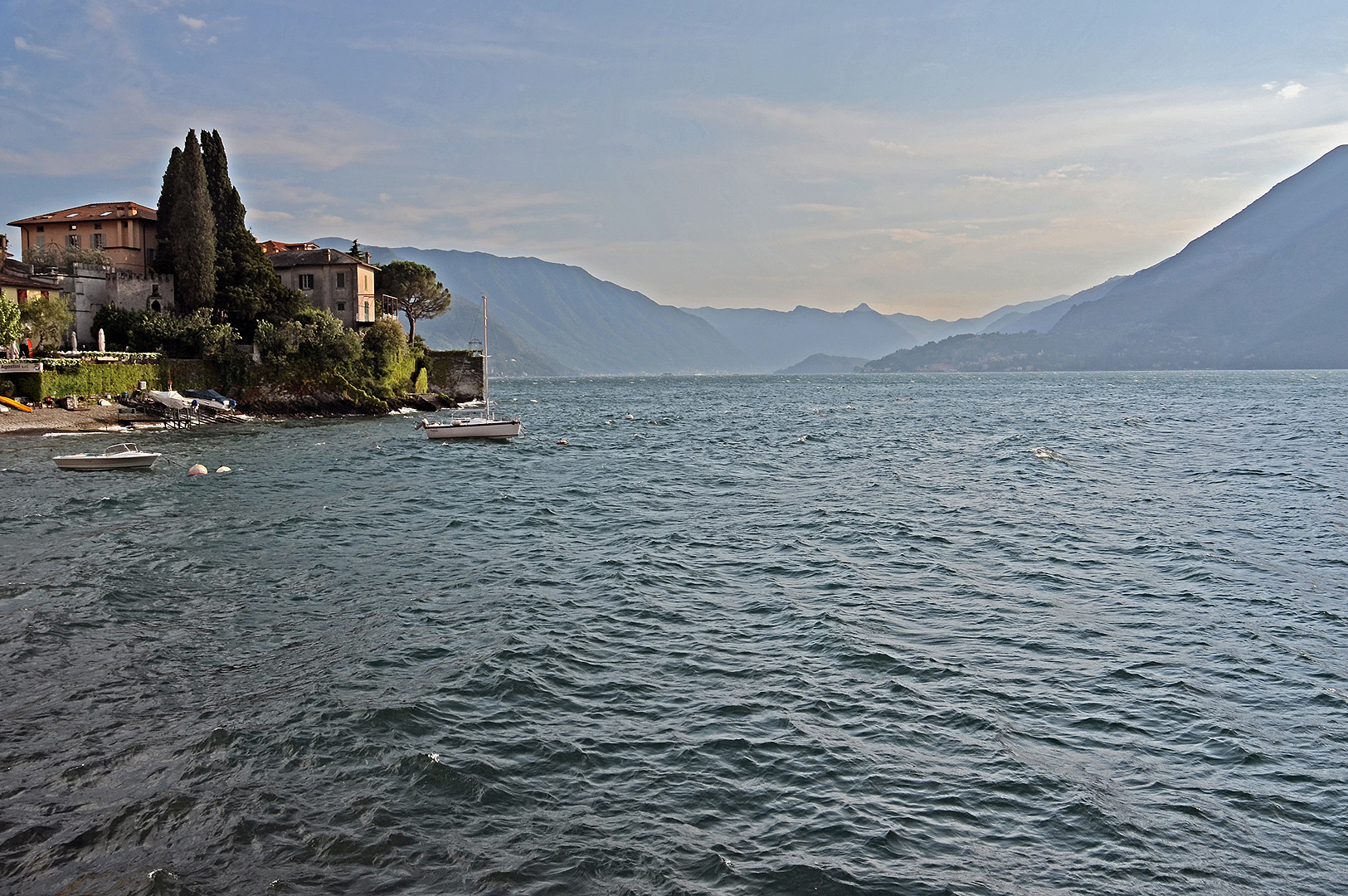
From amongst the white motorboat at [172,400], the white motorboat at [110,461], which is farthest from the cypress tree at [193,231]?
the white motorboat at [110,461]

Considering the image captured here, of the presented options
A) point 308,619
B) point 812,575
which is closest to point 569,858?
point 308,619

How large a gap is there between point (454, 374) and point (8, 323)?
50.9m

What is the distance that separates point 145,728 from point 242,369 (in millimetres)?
73693

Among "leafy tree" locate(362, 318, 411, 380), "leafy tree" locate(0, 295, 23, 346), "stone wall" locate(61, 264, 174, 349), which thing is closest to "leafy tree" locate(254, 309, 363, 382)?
"leafy tree" locate(362, 318, 411, 380)

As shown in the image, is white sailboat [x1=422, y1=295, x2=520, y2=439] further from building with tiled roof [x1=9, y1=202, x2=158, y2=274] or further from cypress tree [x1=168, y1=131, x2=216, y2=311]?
building with tiled roof [x1=9, y1=202, x2=158, y2=274]

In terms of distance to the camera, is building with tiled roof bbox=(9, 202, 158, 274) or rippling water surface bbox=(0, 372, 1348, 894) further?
building with tiled roof bbox=(9, 202, 158, 274)

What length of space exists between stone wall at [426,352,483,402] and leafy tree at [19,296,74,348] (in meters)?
40.5

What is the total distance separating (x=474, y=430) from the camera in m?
59.4

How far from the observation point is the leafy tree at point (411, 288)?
114 meters

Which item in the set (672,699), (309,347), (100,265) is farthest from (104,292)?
(672,699)

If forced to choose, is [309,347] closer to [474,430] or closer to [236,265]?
[236,265]

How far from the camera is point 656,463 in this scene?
162ft

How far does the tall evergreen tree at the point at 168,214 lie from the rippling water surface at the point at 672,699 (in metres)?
59.7

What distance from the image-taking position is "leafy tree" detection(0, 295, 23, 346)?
59.6 meters
